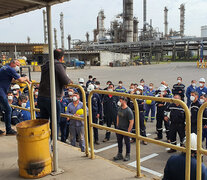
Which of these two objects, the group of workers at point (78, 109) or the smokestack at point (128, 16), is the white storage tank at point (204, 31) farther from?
the group of workers at point (78, 109)

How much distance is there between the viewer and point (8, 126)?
16.7 feet

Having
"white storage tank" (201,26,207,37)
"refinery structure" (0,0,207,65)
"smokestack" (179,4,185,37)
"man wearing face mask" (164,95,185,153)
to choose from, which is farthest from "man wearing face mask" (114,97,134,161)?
"white storage tank" (201,26,207,37)

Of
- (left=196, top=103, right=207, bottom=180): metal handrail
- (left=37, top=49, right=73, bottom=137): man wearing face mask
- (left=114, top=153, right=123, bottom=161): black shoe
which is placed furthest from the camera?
(left=114, top=153, right=123, bottom=161): black shoe

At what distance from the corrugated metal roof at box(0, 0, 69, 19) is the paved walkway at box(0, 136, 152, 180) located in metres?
2.52

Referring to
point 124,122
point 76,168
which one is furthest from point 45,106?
point 124,122

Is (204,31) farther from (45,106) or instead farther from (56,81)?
(45,106)

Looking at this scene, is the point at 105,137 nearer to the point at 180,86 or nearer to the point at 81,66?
the point at 180,86

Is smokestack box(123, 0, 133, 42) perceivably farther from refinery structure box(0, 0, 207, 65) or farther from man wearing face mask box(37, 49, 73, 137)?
man wearing face mask box(37, 49, 73, 137)

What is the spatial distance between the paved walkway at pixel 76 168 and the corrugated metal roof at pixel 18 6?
2521 mm

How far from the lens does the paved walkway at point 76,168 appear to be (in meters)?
3.33

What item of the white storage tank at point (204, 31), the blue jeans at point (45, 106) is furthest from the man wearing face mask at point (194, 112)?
the white storage tank at point (204, 31)

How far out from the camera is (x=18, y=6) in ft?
12.7

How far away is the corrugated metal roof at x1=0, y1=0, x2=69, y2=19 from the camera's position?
3.25 meters

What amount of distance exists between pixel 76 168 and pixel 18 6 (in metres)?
2.88
